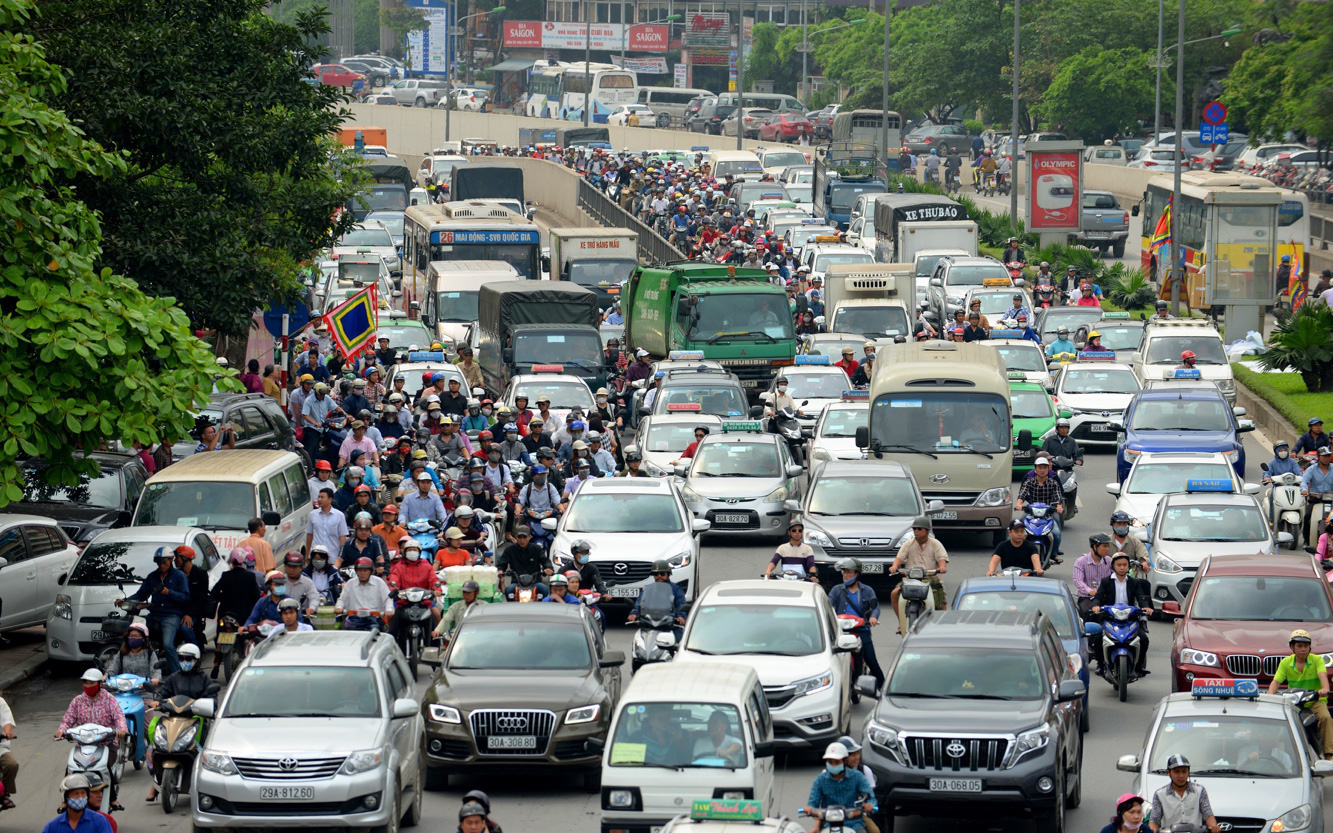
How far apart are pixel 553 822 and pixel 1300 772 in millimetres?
5391

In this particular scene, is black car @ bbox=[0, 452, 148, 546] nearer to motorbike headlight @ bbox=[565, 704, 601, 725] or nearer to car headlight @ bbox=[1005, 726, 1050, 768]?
motorbike headlight @ bbox=[565, 704, 601, 725]

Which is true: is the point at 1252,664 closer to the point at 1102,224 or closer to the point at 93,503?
the point at 93,503

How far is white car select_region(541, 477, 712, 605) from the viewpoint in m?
22.3

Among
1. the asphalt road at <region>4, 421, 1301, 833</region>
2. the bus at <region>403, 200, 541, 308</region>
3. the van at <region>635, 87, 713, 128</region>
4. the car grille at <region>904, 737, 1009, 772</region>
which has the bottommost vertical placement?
the asphalt road at <region>4, 421, 1301, 833</region>

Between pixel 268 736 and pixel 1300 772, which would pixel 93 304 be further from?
pixel 1300 772

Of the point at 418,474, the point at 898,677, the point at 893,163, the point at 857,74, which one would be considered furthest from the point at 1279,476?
the point at 857,74

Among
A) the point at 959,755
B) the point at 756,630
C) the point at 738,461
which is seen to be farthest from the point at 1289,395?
the point at 959,755

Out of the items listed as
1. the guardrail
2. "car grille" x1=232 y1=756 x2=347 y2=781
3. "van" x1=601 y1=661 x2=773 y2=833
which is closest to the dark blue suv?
"van" x1=601 y1=661 x2=773 y2=833

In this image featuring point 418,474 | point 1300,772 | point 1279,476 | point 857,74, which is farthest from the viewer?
point 857,74

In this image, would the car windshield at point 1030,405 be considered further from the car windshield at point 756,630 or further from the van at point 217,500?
the car windshield at point 756,630

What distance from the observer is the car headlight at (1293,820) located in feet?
44.9

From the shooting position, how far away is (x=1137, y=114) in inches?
3455

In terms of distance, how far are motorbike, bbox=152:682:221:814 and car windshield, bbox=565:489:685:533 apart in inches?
295

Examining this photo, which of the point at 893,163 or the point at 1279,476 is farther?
the point at 893,163
